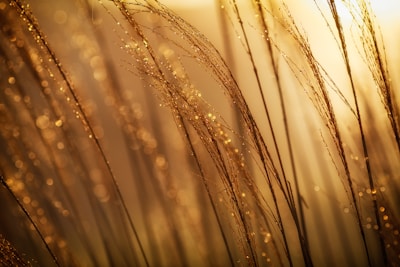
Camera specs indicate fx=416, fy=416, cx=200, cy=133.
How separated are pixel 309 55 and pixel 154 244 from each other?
1.39 meters

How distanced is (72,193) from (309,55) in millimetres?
1480

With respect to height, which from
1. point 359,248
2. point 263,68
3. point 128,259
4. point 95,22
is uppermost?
point 95,22

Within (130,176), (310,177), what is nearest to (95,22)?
(130,176)

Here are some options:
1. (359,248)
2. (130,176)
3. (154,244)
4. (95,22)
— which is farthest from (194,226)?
(95,22)

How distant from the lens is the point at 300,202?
181 centimetres

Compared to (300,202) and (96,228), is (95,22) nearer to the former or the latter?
(96,228)

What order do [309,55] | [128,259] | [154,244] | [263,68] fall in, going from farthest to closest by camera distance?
1. [154,244]
2. [128,259]
3. [263,68]
4. [309,55]

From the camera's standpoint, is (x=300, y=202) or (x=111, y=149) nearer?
(x=300, y=202)

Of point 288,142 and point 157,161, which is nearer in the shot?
point 288,142

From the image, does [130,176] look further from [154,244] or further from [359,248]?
[359,248]

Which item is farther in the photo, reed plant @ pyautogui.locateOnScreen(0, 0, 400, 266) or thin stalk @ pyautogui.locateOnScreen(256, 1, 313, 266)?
reed plant @ pyautogui.locateOnScreen(0, 0, 400, 266)

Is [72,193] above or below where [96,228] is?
above

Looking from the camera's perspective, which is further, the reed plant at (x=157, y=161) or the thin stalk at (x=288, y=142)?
the reed plant at (x=157, y=161)

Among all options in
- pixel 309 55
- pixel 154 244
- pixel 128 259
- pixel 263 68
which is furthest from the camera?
pixel 154 244
